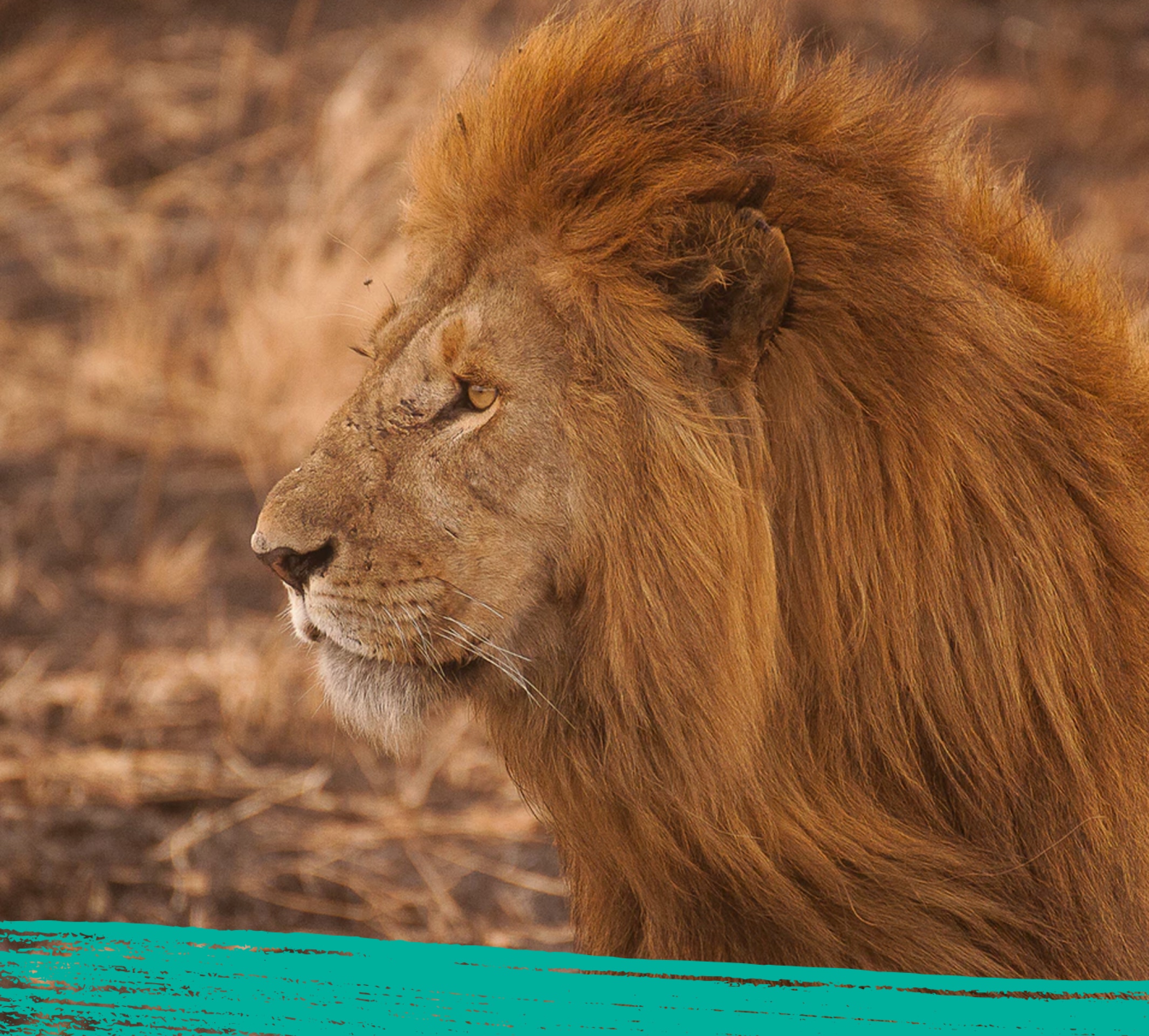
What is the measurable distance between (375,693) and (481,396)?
46 cm

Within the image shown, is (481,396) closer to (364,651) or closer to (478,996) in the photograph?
(364,651)

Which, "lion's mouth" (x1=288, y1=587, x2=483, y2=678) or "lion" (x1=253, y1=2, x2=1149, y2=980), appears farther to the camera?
"lion's mouth" (x1=288, y1=587, x2=483, y2=678)

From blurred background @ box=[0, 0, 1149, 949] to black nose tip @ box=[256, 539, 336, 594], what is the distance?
0.54m

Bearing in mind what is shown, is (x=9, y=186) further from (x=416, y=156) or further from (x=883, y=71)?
(x=883, y=71)

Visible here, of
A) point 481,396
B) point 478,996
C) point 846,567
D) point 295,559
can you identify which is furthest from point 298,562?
point 846,567

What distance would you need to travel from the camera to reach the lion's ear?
1863 mm

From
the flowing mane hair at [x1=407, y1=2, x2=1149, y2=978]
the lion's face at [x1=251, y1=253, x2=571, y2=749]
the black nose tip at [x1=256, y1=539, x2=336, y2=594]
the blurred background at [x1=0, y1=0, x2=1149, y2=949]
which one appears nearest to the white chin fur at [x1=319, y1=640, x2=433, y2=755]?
the lion's face at [x1=251, y1=253, x2=571, y2=749]

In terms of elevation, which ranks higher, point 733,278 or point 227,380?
point 733,278

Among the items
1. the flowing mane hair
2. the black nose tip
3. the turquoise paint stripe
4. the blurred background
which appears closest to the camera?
the turquoise paint stripe

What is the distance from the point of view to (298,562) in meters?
2.06

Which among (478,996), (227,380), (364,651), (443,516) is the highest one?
(443,516)

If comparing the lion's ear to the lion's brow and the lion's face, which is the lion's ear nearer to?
the lion's face

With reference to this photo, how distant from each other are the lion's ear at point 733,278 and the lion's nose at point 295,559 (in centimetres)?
60

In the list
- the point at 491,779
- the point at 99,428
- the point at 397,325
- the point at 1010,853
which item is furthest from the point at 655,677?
the point at 99,428
